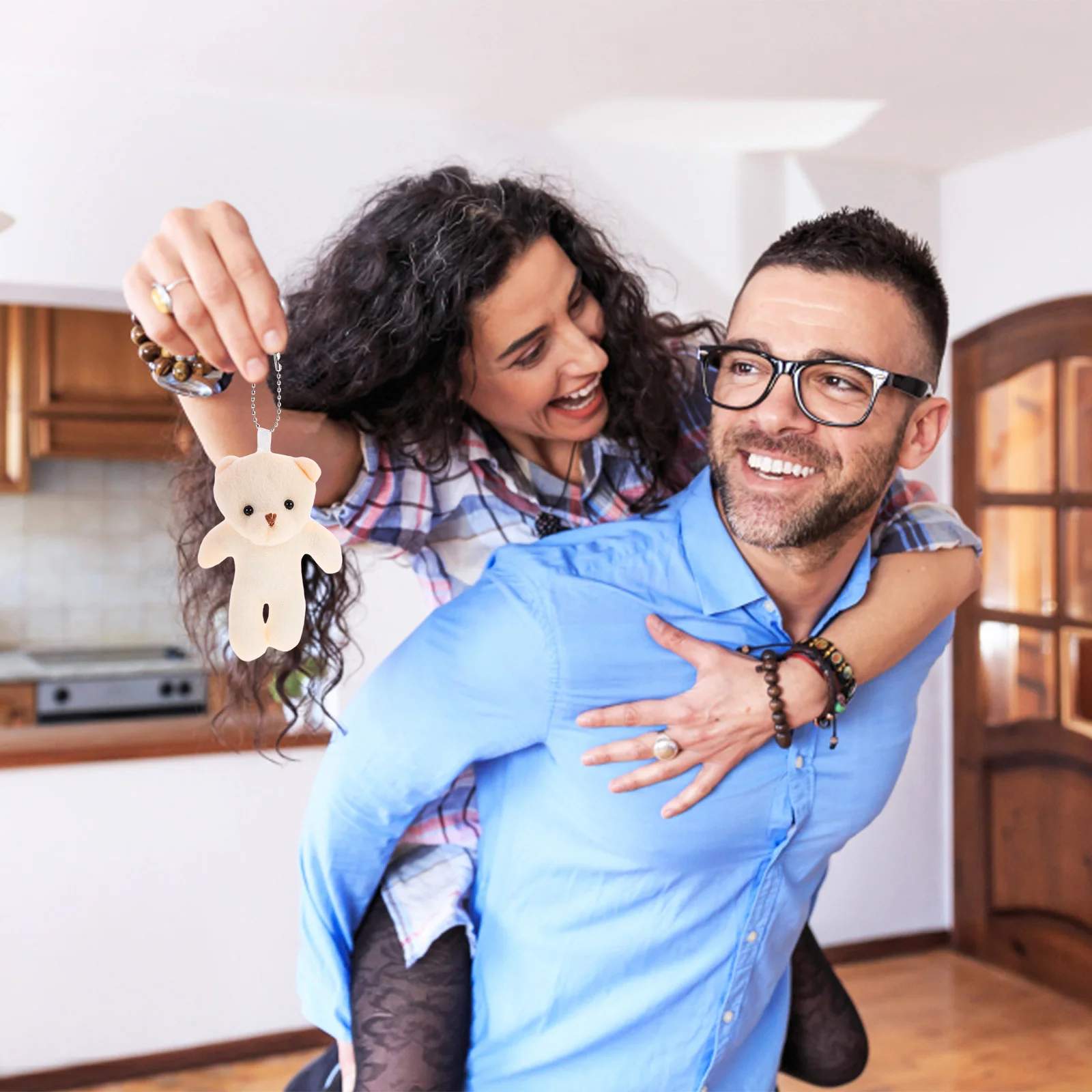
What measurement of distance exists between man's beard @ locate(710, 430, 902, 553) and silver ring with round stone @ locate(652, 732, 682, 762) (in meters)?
0.26

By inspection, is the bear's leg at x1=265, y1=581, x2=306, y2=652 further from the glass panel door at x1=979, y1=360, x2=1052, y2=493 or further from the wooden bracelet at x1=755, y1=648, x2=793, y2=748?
the glass panel door at x1=979, y1=360, x2=1052, y2=493

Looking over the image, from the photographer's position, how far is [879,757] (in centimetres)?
152

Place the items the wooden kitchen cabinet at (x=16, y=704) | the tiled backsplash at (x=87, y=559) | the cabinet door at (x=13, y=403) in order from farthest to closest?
the tiled backsplash at (x=87, y=559), the cabinet door at (x=13, y=403), the wooden kitchen cabinet at (x=16, y=704)

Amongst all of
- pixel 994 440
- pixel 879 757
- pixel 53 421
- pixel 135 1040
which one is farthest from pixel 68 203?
pixel 994 440

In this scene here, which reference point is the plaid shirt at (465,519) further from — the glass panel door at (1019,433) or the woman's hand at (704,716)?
the glass panel door at (1019,433)

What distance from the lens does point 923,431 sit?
1570 millimetres

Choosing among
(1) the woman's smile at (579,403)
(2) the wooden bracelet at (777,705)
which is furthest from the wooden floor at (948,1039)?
(1) the woman's smile at (579,403)

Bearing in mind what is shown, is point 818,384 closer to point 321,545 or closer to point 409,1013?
point 321,545

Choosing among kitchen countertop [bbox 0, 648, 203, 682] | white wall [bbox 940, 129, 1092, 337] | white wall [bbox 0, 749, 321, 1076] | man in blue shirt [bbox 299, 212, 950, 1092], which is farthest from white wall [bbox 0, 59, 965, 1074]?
man in blue shirt [bbox 299, 212, 950, 1092]

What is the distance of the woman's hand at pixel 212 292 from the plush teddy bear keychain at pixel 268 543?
0.08 meters

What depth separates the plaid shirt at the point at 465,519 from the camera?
1465 mm

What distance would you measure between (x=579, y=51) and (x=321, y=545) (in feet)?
8.12

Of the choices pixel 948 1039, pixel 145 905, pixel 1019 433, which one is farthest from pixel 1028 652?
pixel 145 905

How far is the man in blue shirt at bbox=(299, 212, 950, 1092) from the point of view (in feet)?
4.45
